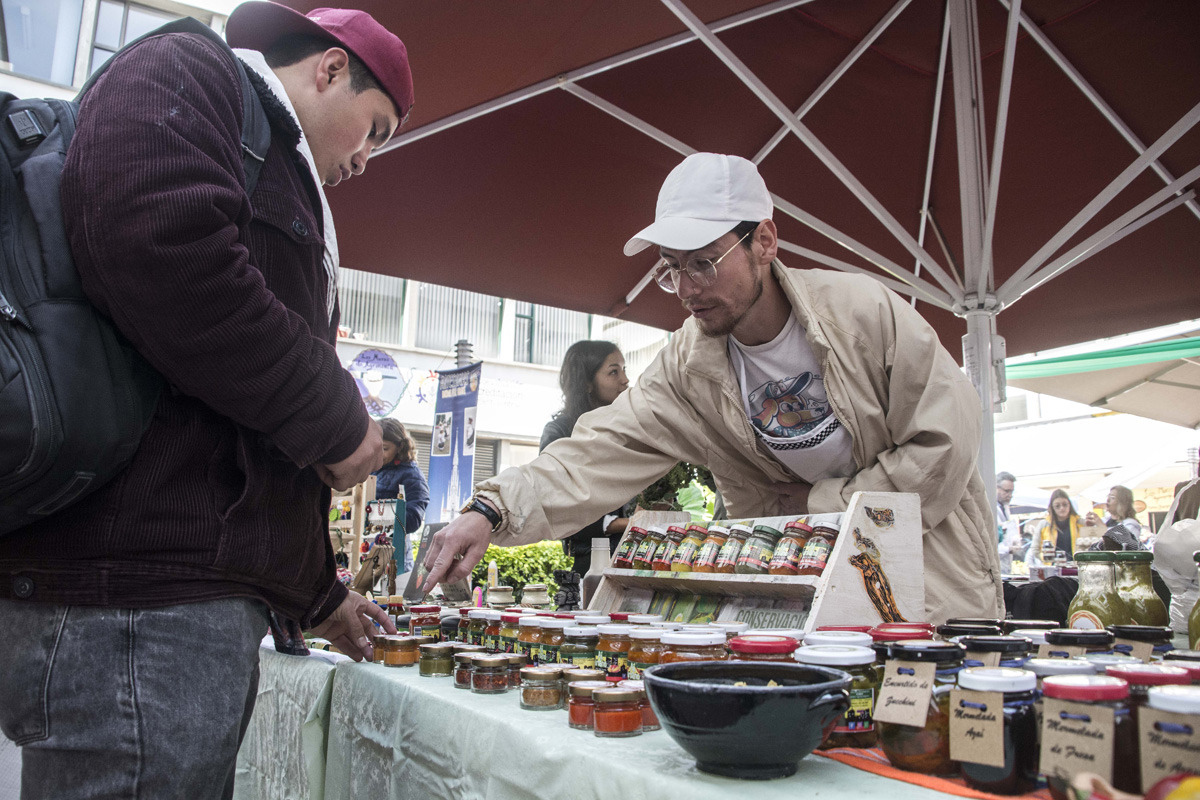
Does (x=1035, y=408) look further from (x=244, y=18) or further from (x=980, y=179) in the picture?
(x=244, y=18)

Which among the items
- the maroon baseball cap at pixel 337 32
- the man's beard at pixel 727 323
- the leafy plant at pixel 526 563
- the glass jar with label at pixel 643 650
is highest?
the maroon baseball cap at pixel 337 32

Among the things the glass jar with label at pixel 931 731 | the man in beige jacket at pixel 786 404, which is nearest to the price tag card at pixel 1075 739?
the glass jar with label at pixel 931 731

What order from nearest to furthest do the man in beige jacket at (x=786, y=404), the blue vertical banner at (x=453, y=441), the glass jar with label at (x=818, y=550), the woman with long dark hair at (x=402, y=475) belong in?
the glass jar with label at (x=818, y=550)
the man in beige jacket at (x=786, y=404)
the woman with long dark hair at (x=402, y=475)
the blue vertical banner at (x=453, y=441)

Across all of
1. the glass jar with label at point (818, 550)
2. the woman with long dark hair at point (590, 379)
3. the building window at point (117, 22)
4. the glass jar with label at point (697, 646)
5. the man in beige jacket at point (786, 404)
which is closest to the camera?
the glass jar with label at point (697, 646)

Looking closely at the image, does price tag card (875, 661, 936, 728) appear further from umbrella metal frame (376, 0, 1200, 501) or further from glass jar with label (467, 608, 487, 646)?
umbrella metal frame (376, 0, 1200, 501)

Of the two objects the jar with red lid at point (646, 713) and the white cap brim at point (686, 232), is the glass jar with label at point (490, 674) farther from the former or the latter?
the white cap brim at point (686, 232)

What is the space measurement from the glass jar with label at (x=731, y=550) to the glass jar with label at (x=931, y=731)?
821 millimetres

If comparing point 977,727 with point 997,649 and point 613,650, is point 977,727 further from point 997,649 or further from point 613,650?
point 613,650

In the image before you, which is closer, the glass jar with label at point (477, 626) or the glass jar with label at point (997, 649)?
the glass jar with label at point (997, 649)

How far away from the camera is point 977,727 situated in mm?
792

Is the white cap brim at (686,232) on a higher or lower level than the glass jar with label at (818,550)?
higher

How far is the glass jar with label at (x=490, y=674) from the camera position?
4.46ft

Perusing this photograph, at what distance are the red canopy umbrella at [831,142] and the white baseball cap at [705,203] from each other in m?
1.12

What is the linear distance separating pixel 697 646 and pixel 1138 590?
2.95ft
